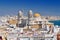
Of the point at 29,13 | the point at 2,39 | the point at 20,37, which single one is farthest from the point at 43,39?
the point at 29,13

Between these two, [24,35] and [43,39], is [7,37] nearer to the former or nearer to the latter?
[24,35]

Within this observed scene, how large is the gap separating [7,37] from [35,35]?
0.92m

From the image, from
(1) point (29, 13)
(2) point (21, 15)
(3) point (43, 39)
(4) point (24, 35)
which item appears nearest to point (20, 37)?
(4) point (24, 35)

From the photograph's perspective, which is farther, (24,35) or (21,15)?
(21,15)

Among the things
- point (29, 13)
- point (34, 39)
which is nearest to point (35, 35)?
point (34, 39)

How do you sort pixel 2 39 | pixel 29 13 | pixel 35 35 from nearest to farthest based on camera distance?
pixel 2 39 → pixel 35 35 → pixel 29 13

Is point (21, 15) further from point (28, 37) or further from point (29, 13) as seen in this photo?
point (28, 37)

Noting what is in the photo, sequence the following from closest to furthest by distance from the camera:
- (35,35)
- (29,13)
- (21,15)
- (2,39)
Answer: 1. (2,39)
2. (35,35)
3. (29,13)
4. (21,15)

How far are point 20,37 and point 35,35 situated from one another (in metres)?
0.51

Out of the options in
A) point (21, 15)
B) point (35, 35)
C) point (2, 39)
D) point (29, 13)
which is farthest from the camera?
point (21, 15)

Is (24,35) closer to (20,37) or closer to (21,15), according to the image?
(20,37)

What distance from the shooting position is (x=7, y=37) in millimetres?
8594

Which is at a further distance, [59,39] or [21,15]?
[21,15]

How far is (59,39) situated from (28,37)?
98cm
